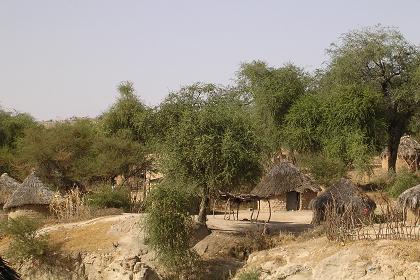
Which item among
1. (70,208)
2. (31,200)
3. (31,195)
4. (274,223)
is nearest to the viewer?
(70,208)

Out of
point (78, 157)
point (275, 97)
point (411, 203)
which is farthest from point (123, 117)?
point (411, 203)

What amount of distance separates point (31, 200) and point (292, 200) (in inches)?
440

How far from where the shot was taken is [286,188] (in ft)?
87.8

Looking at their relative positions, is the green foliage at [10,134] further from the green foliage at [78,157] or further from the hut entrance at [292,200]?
the hut entrance at [292,200]

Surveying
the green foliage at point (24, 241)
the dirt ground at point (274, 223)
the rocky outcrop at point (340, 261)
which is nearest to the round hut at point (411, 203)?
the dirt ground at point (274, 223)

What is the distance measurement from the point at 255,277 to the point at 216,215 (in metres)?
9.46

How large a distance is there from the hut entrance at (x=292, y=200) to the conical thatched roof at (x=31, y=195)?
1025cm

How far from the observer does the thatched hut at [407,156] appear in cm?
3794

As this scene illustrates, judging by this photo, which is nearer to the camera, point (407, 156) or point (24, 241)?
point (24, 241)

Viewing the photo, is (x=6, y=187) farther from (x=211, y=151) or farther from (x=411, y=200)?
(x=411, y=200)

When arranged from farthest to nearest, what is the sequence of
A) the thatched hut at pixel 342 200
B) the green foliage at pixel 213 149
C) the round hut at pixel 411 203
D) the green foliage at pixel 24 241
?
the thatched hut at pixel 342 200 < the round hut at pixel 411 203 < the green foliage at pixel 213 149 < the green foliage at pixel 24 241

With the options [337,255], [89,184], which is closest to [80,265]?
[337,255]

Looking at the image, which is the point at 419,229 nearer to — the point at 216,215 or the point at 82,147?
the point at 216,215

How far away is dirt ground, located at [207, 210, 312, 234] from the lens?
20438 millimetres
